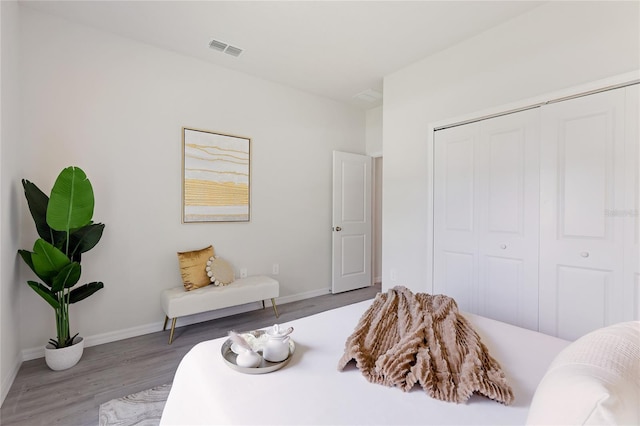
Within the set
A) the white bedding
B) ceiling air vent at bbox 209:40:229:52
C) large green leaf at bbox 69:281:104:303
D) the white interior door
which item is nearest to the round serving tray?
the white bedding

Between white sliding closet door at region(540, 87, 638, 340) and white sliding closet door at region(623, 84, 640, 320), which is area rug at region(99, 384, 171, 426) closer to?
white sliding closet door at region(540, 87, 638, 340)

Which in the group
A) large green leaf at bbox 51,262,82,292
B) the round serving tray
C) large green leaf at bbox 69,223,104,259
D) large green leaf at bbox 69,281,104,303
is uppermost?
large green leaf at bbox 69,223,104,259

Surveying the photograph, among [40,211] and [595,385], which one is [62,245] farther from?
[595,385]

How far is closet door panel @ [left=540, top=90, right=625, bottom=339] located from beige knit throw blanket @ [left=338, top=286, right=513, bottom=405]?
1.33 meters

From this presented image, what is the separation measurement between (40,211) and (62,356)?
1.09m

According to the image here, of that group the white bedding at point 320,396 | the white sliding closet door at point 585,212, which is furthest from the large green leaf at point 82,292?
the white sliding closet door at point 585,212

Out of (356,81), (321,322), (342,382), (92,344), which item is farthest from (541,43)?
(92,344)

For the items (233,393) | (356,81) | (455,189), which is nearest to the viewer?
(233,393)

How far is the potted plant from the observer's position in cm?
206

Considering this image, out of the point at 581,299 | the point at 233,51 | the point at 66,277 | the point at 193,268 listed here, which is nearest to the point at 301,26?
the point at 233,51

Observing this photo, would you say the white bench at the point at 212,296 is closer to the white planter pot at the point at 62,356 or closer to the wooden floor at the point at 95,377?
the wooden floor at the point at 95,377

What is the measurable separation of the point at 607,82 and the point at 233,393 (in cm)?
283

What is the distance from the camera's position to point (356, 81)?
3650mm

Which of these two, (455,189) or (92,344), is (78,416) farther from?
(455,189)
